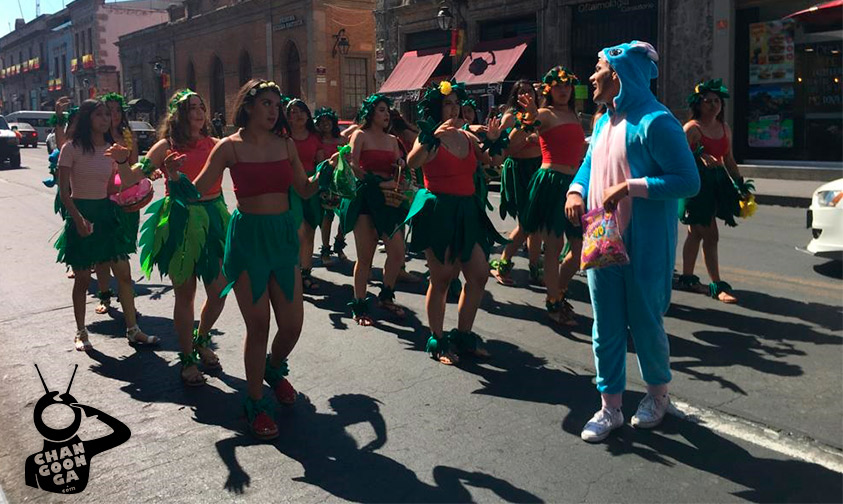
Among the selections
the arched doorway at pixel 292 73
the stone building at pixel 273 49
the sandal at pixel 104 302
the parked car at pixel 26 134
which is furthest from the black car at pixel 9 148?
the sandal at pixel 104 302

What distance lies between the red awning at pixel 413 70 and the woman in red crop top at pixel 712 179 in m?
19.1

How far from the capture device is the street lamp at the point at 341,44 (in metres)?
32.6

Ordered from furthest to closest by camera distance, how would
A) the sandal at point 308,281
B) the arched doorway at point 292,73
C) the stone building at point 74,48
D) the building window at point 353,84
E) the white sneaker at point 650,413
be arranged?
the stone building at point 74,48, the arched doorway at point 292,73, the building window at point 353,84, the sandal at point 308,281, the white sneaker at point 650,413

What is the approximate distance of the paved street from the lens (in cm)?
355

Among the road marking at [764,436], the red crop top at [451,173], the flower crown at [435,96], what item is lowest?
the road marking at [764,436]

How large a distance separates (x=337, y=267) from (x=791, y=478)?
6.22m

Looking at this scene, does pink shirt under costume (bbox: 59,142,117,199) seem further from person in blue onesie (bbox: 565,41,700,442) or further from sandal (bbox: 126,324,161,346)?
person in blue onesie (bbox: 565,41,700,442)

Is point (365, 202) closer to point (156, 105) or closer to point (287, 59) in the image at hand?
point (287, 59)

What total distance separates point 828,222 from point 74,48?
66.4m

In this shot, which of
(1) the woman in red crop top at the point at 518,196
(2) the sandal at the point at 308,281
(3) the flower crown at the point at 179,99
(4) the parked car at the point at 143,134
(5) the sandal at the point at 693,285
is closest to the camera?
(3) the flower crown at the point at 179,99

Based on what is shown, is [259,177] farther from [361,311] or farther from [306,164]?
[306,164]

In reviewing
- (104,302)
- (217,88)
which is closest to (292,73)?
(217,88)

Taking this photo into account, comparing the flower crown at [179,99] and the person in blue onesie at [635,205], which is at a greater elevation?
the flower crown at [179,99]

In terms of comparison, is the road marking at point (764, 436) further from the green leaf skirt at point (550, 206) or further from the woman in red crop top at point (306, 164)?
the woman in red crop top at point (306, 164)
